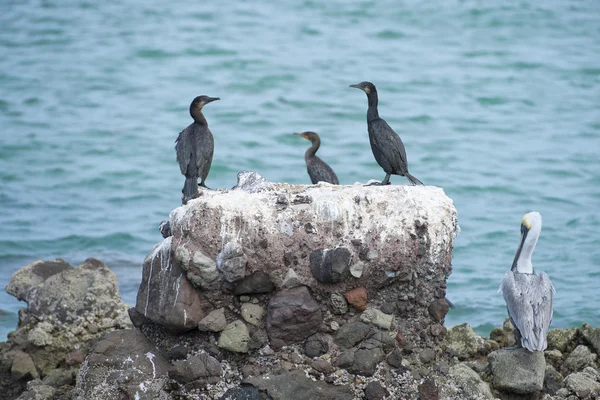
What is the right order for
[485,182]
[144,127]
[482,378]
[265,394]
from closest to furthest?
[265,394], [482,378], [485,182], [144,127]

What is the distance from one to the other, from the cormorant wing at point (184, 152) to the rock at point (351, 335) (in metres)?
2.08

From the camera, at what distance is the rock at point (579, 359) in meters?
7.31

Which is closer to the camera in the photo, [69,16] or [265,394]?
[265,394]

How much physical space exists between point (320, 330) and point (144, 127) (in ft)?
43.6

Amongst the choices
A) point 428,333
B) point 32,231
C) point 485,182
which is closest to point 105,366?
point 428,333

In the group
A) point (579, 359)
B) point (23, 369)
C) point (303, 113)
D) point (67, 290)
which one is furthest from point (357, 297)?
point (303, 113)

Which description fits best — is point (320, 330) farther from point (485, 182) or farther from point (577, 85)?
point (577, 85)

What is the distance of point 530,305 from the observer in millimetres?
7098

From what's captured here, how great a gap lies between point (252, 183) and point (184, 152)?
1039mm

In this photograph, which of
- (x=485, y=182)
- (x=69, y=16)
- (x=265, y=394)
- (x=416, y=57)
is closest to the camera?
(x=265, y=394)

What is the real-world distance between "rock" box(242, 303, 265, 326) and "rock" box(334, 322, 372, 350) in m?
0.50

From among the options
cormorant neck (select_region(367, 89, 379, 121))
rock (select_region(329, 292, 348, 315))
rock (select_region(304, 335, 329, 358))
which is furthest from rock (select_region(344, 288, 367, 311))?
cormorant neck (select_region(367, 89, 379, 121))

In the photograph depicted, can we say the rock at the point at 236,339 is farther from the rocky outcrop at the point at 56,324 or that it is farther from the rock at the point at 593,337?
the rock at the point at 593,337

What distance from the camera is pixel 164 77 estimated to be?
871 inches
